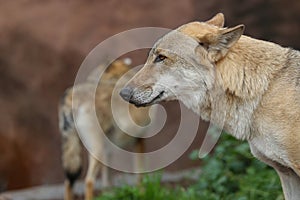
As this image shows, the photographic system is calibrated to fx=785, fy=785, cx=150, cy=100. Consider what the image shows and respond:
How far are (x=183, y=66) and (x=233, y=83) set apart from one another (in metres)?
0.33

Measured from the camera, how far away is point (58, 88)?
9.93m

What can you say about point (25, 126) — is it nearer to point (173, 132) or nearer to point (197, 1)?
point (173, 132)

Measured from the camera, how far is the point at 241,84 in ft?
16.3

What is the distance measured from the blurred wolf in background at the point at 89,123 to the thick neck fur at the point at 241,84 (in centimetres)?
327

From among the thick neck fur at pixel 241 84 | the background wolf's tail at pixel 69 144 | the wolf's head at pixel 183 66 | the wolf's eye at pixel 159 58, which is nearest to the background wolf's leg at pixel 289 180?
the thick neck fur at pixel 241 84

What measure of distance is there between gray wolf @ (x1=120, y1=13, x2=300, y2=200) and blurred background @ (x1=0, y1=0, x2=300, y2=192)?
4619 millimetres

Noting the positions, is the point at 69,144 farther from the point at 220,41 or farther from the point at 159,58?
the point at 220,41

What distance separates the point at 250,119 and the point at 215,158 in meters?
2.64

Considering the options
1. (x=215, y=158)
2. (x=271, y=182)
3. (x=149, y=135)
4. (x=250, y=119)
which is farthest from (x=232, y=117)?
(x=149, y=135)

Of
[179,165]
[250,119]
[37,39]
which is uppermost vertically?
[37,39]

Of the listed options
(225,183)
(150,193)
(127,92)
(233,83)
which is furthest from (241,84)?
(225,183)

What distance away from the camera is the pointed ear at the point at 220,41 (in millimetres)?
4879

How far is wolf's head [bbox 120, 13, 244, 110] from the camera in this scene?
496 cm

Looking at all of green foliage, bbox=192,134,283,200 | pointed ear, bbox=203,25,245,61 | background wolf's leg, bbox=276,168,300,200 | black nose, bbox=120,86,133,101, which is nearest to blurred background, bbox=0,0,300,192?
green foliage, bbox=192,134,283,200
